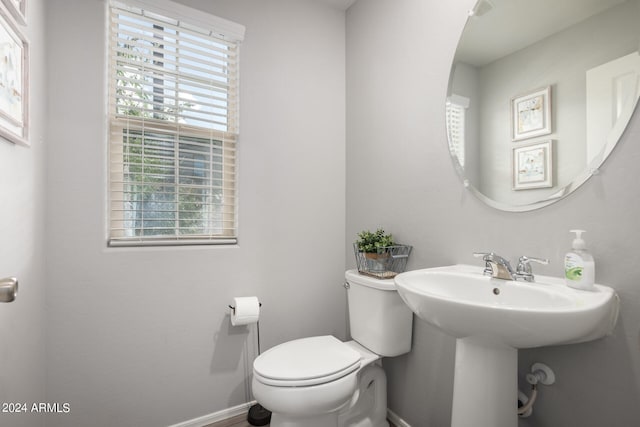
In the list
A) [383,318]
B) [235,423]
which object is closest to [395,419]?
[383,318]

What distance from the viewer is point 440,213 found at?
1424mm

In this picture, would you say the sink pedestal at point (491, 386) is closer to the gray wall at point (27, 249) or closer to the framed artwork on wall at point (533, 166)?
the framed artwork on wall at point (533, 166)

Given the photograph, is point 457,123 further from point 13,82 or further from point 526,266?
point 13,82

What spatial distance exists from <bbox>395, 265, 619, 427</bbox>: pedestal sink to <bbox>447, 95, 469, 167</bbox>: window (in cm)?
53

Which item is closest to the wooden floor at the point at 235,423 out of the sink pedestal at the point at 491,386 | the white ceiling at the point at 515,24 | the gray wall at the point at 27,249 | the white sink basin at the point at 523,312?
the gray wall at the point at 27,249

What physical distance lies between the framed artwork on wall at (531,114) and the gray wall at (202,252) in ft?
3.55

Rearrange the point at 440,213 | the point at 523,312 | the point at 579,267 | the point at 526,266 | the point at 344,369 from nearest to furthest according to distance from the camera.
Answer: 1. the point at 523,312
2. the point at 579,267
3. the point at 526,266
4. the point at 344,369
5. the point at 440,213

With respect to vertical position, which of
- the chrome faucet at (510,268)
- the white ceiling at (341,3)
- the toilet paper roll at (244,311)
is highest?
the white ceiling at (341,3)

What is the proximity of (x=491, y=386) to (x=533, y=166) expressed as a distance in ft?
2.49

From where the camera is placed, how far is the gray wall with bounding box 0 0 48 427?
3.14 feet

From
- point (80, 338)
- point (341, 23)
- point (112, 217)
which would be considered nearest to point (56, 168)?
point (112, 217)

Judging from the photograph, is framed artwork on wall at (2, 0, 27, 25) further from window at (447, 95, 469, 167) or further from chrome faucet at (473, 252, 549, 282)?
chrome faucet at (473, 252, 549, 282)

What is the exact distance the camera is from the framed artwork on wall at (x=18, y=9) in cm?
91

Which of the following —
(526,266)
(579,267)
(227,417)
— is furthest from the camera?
(227,417)
